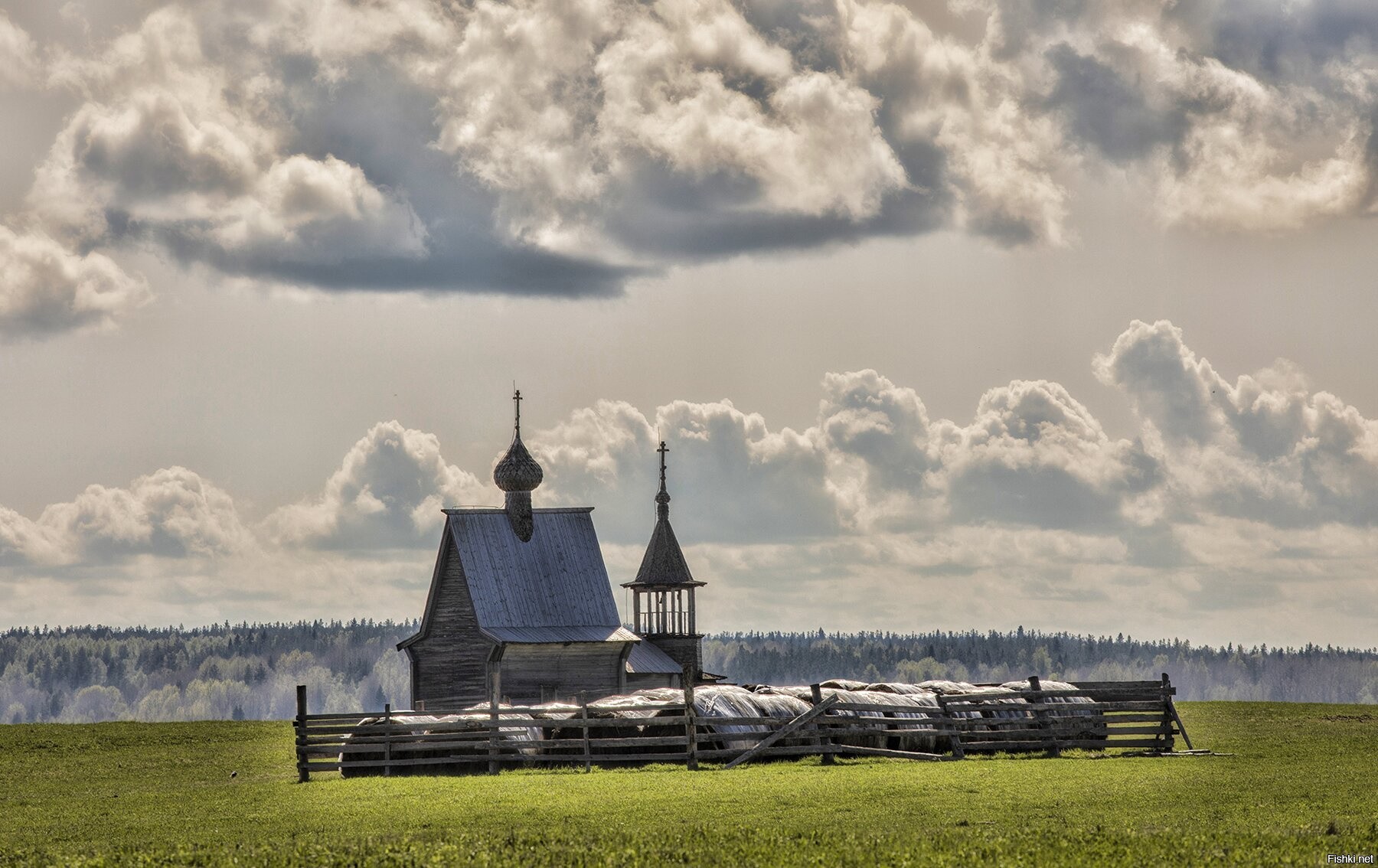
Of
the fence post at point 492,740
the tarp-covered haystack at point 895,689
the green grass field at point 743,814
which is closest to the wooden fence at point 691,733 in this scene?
the fence post at point 492,740

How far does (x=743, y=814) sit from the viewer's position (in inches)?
1063

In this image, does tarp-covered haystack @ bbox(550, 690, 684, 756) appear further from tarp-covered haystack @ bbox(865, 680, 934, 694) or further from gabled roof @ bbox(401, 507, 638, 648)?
gabled roof @ bbox(401, 507, 638, 648)

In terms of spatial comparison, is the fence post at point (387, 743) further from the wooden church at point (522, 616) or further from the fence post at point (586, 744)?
the wooden church at point (522, 616)

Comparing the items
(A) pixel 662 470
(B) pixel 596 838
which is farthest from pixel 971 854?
(A) pixel 662 470

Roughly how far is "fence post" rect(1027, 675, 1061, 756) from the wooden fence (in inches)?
1.3

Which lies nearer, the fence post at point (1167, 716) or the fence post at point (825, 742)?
the fence post at point (825, 742)

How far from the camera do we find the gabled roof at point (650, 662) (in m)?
58.7

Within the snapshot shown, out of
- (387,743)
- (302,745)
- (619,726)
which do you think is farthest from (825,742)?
(302,745)

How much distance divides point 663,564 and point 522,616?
27.1 feet

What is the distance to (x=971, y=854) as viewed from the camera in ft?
70.2

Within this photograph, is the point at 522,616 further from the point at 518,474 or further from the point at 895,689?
the point at 895,689

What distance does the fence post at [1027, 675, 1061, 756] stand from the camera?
→ 130ft

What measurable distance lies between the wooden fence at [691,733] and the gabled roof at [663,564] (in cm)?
2356

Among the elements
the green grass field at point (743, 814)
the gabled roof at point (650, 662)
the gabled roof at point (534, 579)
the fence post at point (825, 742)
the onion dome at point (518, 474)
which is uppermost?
the onion dome at point (518, 474)
